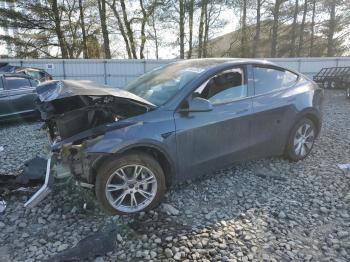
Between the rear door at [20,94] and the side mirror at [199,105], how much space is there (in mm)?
6101

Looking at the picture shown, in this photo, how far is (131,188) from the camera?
134 inches

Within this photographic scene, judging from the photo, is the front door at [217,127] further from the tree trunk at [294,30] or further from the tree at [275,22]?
the tree trunk at [294,30]

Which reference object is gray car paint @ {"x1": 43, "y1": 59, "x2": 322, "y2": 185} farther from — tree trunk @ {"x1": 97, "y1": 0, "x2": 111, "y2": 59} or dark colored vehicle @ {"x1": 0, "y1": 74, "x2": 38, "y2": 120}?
tree trunk @ {"x1": 97, "y1": 0, "x2": 111, "y2": 59}

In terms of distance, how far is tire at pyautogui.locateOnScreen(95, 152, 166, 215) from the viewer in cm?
327

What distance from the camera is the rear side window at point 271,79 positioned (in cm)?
434

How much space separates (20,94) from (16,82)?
360mm

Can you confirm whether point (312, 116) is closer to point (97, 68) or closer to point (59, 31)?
point (97, 68)

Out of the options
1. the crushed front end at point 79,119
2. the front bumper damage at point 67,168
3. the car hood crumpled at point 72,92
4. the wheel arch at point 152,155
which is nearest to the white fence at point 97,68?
the car hood crumpled at point 72,92

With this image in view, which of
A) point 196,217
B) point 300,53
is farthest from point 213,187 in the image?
point 300,53

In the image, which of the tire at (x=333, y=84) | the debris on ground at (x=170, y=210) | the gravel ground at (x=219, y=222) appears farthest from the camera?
the tire at (x=333, y=84)

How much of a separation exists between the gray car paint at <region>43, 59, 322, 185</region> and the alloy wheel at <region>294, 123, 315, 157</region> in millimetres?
235

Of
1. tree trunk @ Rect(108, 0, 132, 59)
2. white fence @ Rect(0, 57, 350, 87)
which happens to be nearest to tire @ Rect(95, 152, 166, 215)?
white fence @ Rect(0, 57, 350, 87)

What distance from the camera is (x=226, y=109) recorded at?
12.8 ft

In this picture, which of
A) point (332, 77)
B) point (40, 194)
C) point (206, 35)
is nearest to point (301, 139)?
point (40, 194)
